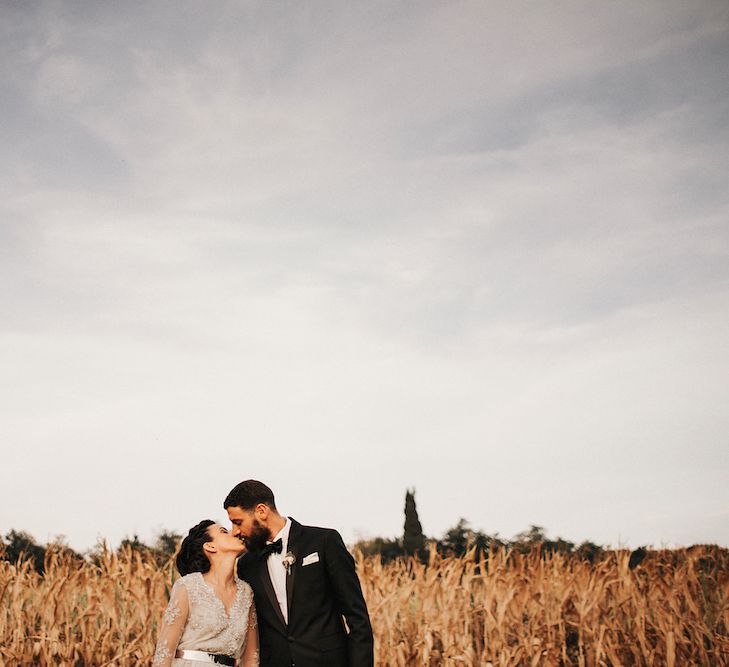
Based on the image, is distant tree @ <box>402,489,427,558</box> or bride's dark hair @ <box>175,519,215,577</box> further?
distant tree @ <box>402,489,427,558</box>

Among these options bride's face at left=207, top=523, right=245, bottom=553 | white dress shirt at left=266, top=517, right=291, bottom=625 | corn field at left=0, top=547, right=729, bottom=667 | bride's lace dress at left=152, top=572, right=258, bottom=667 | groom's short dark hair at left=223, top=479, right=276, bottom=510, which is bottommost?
corn field at left=0, top=547, right=729, bottom=667

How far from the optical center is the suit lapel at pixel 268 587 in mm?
4516

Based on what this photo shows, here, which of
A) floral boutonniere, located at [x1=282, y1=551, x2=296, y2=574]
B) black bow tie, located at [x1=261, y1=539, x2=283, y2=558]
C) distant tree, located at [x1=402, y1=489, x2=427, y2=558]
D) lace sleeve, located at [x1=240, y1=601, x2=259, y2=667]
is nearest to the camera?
floral boutonniere, located at [x1=282, y1=551, x2=296, y2=574]

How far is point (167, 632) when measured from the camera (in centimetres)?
447

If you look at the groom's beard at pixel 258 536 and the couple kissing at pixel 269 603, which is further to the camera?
the groom's beard at pixel 258 536

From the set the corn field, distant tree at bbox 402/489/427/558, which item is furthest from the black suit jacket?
distant tree at bbox 402/489/427/558

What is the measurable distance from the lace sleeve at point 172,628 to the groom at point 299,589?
441 millimetres

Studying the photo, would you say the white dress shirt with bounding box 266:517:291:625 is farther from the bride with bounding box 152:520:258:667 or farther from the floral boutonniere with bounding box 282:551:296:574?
the bride with bounding box 152:520:258:667

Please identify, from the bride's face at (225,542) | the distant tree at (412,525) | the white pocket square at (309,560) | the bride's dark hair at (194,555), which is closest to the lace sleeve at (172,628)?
the bride's dark hair at (194,555)

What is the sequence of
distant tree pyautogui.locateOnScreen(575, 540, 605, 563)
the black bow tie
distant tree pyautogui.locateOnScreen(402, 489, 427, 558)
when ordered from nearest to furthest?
the black bow tie < distant tree pyautogui.locateOnScreen(575, 540, 605, 563) < distant tree pyautogui.locateOnScreen(402, 489, 427, 558)

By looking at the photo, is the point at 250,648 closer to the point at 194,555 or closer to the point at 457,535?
the point at 194,555

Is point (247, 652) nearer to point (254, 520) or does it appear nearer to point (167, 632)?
point (167, 632)

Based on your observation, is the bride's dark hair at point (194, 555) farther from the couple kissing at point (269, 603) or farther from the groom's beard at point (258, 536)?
the groom's beard at point (258, 536)

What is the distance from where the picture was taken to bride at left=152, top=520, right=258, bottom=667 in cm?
452
